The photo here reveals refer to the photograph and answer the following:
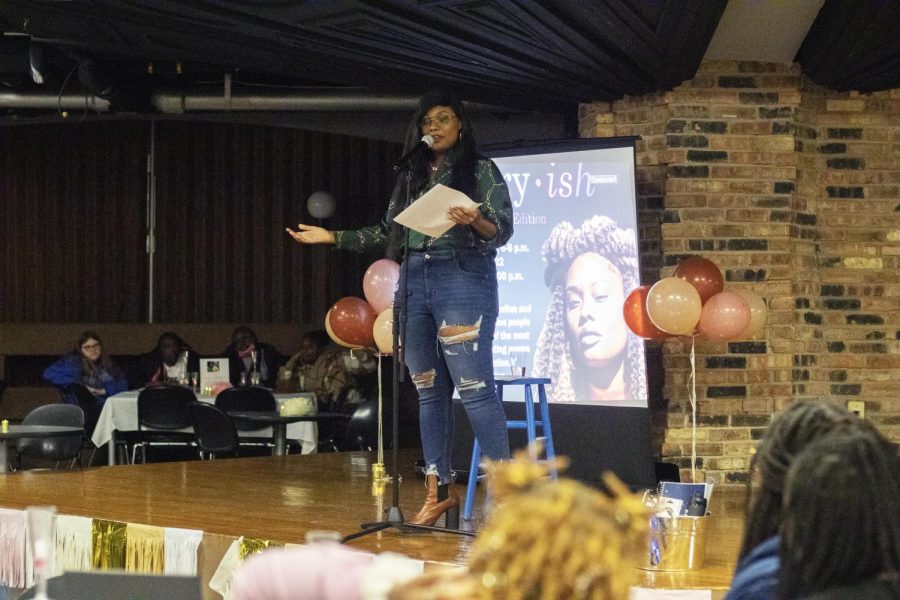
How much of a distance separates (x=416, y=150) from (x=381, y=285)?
252 centimetres

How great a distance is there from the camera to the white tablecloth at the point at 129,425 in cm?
803

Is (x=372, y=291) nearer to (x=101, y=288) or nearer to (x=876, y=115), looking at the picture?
(x=876, y=115)

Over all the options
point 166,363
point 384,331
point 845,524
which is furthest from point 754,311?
point 166,363

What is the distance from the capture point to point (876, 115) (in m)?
6.60

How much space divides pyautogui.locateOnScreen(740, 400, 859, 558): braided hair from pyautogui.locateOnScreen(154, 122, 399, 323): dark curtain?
9909 mm

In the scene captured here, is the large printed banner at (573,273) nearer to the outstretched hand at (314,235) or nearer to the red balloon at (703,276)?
the red balloon at (703,276)

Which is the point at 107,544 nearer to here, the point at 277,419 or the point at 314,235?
the point at 314,235

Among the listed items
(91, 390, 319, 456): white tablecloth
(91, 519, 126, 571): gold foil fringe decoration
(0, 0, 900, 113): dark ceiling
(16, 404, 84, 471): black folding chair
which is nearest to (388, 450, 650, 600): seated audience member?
(91, 519, 126, 571): gold foil fringe decoration

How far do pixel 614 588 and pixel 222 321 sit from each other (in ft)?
35.0

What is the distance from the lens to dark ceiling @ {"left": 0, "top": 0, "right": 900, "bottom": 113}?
533cm

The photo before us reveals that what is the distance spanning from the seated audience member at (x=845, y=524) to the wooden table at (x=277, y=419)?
240 inches

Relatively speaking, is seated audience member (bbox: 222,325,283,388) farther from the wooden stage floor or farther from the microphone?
the microphone

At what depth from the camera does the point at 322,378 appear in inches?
355

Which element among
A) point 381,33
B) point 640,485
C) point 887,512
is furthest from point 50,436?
point 887,512
